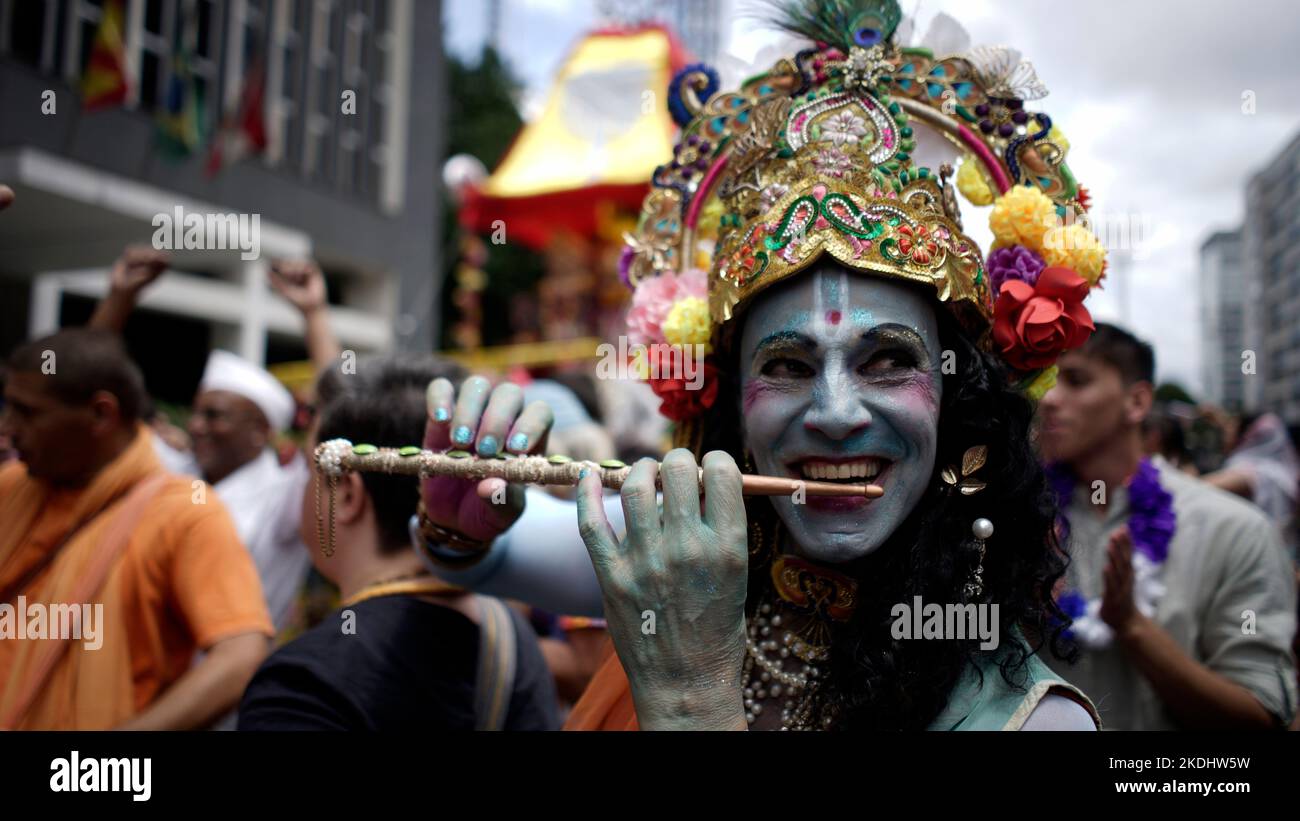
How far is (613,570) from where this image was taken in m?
1.37

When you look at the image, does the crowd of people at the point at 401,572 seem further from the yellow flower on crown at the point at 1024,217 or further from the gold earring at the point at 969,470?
the yellow flower on crown at the point at 1024,217

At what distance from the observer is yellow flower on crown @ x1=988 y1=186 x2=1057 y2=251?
5.85ft

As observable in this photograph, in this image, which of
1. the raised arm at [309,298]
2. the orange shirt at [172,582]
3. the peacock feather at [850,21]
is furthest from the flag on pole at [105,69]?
the peacock feather at [850,21]

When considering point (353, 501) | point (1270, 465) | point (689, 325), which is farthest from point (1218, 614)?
point (1270, 465)

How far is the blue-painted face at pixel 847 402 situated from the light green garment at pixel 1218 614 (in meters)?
1.30

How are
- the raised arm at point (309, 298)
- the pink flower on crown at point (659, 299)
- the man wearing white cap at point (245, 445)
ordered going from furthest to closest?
1. the man wearing white cap at point (245, 445)
2. the raised arm at point (309, 298)
3. the pink flower on crown at point (659, 299)

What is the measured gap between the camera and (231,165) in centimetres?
1509

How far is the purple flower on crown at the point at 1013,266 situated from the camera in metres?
1.78

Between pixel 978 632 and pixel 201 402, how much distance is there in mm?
3740

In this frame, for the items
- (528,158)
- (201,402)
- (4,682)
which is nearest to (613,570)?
(4,682)

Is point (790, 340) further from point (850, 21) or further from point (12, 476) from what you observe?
point (12, 476)

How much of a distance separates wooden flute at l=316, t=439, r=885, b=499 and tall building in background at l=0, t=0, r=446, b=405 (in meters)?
1.90

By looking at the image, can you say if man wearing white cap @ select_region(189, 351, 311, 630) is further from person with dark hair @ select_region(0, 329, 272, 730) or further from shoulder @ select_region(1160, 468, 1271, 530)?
shoulder @ select_region(1160, 468, 1271, 530)
